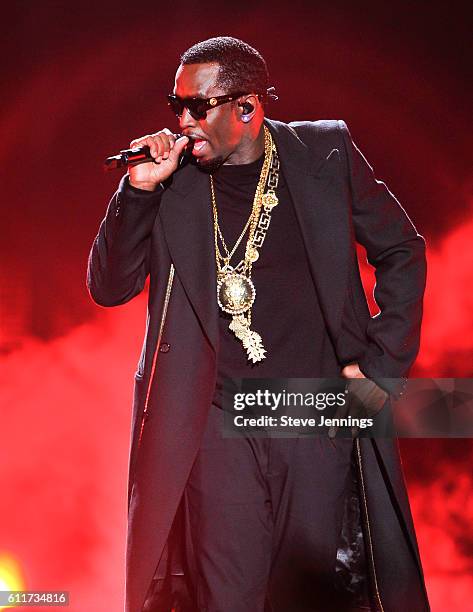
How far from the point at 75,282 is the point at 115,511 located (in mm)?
842

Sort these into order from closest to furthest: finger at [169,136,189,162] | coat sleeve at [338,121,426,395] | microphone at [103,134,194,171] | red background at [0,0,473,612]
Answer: microphone at [103,134,194,171]
finger at [169,136,189,162]
coat sleeve at [338,121,426,395]
red background at [0,0,473,612]

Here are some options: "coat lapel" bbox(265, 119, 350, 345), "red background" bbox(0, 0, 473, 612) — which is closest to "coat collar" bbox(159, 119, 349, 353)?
"coat lapel" bbox(265, 119, 350, 345)

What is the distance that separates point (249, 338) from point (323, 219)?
35 centimetres

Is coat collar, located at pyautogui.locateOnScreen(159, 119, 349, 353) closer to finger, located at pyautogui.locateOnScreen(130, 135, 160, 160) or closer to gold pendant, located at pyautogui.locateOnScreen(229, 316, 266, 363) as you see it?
gold pendant, located at pyautogui.locateOnScreen(229, 316, 266, 363)

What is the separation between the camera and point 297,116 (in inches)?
132

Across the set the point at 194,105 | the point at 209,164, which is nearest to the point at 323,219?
the point at 209,164

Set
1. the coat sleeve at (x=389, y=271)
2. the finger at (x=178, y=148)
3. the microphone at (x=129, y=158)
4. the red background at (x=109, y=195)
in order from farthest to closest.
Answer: the red background at (x=109, y=195)
the coat sleeve at (x=389, y=271)
the finger at (x=178, y=148)
the microphone at (x=129, y=158)

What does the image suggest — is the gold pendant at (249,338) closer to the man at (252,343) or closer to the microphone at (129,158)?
the man at (252,343)

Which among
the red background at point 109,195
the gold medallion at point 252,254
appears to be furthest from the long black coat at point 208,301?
the red background at point 109,195

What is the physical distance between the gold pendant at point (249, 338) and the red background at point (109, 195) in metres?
1.17

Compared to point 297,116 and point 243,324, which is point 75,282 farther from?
point 243,324

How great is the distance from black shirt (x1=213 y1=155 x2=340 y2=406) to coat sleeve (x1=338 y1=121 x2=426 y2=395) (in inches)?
4.9

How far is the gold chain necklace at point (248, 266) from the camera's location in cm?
238

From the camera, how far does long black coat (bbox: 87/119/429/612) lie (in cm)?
236
